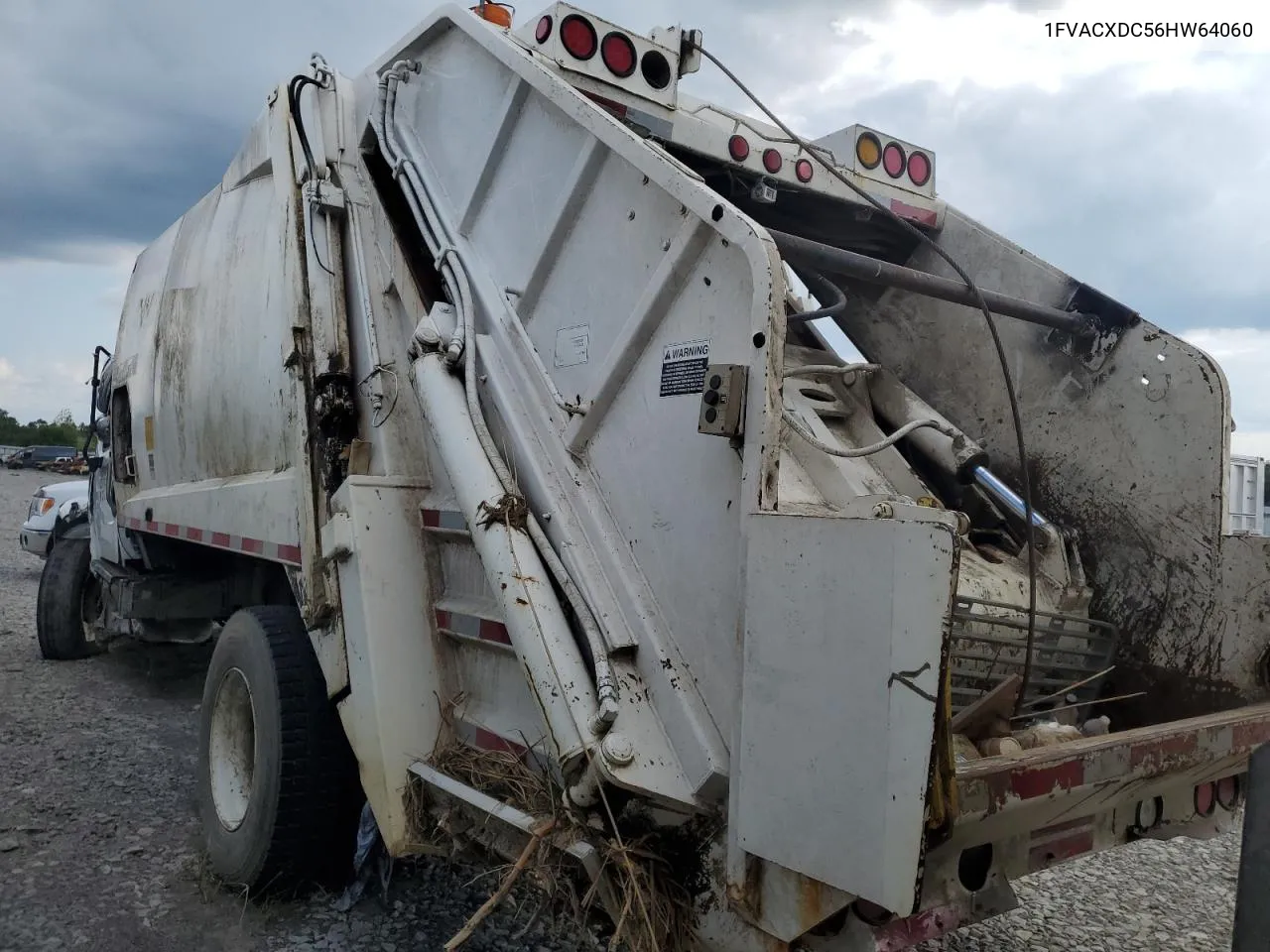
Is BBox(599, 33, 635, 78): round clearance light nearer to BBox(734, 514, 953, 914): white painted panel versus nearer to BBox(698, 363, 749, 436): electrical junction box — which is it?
BBox(698, 363, 749, 436): electrical junction box

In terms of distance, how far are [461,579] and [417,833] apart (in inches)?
26.3

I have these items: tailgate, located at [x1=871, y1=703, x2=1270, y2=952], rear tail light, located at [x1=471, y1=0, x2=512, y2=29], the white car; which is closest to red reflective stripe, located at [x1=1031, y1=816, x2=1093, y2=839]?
tailgate, located at [x1=871, y1=703, x2=1270, y2=952]

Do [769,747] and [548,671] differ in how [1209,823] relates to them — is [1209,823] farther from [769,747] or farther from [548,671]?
[548,671]

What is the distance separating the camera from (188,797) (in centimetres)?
398

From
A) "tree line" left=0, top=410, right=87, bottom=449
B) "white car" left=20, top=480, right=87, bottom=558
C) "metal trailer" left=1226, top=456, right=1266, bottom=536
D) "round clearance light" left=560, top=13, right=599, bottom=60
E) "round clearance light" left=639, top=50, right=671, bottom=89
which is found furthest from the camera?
"tree line" left=0, top=410, right=87, bottom=449

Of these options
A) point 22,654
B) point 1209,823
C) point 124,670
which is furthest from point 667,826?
point 22,654

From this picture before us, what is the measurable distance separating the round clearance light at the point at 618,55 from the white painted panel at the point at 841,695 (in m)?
1.72

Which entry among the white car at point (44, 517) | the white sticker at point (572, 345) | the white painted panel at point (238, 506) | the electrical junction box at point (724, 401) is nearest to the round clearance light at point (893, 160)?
the white sticker at point (572, 345)

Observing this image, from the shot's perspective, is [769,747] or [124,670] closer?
[769,747]

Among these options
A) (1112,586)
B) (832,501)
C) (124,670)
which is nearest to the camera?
(832,501)

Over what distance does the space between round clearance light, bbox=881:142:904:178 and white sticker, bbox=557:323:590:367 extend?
175 cm

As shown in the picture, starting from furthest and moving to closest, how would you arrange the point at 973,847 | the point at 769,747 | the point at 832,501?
the point at 832,501
the point at 973,847
the point at 769,747

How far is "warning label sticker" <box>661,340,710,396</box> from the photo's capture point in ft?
6.89

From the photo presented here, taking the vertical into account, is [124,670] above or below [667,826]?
below
